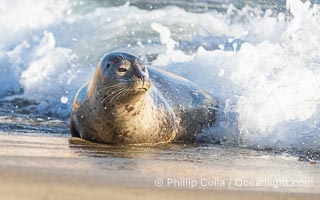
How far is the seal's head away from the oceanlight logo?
5.34ft

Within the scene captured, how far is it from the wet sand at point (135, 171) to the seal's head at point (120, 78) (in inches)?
14.8

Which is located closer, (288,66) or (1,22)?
(288,66)

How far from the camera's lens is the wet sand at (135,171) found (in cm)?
331

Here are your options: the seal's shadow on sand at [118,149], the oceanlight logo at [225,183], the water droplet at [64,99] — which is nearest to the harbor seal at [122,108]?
the seal's shadow on sand at [118,149]

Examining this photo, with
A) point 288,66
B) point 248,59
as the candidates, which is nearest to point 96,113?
point 288,66

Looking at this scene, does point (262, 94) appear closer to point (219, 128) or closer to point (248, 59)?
point (219, 128)

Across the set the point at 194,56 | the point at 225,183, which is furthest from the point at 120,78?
the point at 194,56

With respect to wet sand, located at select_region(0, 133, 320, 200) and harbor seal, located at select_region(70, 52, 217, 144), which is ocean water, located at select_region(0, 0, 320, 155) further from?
wet sand, located at select_region(0, 133, 320, 200)

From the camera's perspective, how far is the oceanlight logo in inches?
144

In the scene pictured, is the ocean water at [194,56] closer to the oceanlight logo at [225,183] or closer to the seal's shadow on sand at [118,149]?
the seal's shadow on sand at [118,149]

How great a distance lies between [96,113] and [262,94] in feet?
5.32

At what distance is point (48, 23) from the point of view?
1277 centimetres

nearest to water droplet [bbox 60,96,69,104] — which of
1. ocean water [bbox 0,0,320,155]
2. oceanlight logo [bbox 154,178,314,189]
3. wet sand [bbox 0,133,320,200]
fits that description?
ocean water [bbox 0,0,320,155]

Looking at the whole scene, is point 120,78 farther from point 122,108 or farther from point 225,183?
point 225,183
